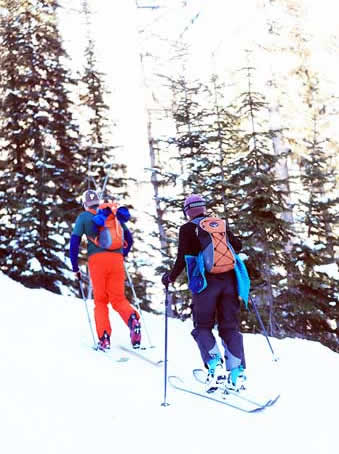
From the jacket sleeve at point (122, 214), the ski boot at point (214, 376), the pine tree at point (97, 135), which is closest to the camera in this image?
the ski boot at point (214, 376)

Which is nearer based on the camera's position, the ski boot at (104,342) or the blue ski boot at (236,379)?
the blue ski boot at (236,379)

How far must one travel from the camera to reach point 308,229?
13.9m

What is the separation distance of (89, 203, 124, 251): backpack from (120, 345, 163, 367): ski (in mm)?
1522

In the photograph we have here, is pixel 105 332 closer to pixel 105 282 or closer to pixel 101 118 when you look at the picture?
pixel 105 282

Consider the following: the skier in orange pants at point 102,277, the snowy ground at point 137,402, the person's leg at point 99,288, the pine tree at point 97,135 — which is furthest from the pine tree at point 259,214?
the pine tree at point 97,135

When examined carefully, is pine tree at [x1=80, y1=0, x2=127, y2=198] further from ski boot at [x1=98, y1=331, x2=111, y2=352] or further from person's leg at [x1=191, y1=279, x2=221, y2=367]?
person's leg at [x1=191, y1=279, x2=221, y2=367]

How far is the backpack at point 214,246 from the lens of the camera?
5445 millimetres

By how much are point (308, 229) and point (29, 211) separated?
8.31 meters

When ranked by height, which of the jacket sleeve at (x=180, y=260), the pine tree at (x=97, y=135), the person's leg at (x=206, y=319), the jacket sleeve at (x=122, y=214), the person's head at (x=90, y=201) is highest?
the pine tree at (x=97, y=135)

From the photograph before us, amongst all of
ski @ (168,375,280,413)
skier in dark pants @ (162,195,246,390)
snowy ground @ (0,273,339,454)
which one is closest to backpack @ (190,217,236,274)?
skier in dark pants @ (162,195,246,390)

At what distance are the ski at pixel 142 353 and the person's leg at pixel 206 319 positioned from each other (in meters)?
1.29

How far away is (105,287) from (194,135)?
7531 millimetres

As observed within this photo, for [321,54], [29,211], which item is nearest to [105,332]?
[29,211]

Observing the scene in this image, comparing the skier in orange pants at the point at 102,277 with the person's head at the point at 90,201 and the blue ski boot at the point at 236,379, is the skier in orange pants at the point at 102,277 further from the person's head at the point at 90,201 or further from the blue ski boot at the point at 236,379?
the blue ski boot at the point at 236,379
